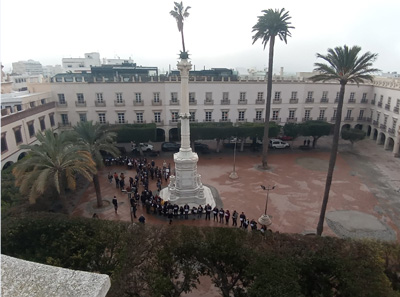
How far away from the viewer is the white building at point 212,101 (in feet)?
125

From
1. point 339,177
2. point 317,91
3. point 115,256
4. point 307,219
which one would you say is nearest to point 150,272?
point 115,256

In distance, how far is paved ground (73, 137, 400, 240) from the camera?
70.4ft

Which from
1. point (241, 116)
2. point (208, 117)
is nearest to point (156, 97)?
point (208, 117)

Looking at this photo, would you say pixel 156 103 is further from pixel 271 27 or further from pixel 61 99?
pixel 271 27

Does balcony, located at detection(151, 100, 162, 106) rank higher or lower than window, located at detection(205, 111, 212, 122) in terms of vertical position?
higher

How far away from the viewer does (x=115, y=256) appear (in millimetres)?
13234

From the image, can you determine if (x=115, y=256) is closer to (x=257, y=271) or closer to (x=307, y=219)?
(x=257, y=271)

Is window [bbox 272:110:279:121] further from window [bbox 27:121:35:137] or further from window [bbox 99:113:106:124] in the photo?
window [bbox 27:121:35:137]

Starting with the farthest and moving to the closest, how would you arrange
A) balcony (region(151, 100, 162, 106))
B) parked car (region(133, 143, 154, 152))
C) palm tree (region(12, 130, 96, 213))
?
balcony (region(151, 100, 162, 106)) → parked car (region(133, 143, 154, 152)) → palm tree (region(12, 130, 96, 213))

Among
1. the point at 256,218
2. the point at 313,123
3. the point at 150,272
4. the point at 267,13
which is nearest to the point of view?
the point at 150,272

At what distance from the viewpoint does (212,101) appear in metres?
40.0

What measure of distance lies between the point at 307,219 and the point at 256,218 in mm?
3960

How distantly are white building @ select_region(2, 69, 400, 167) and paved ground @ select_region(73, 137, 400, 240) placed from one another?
19.3 ft

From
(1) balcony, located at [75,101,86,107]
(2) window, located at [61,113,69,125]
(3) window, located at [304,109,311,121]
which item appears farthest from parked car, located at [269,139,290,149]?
(2) window, located at [61,113,69,125]
